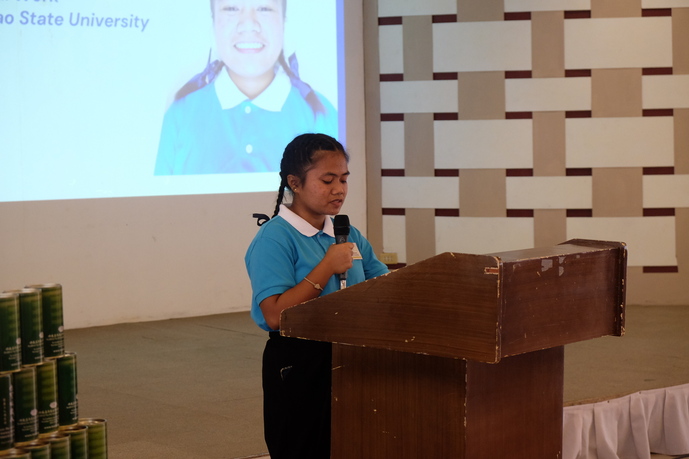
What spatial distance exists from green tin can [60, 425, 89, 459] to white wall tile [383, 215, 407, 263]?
4655 millimetres

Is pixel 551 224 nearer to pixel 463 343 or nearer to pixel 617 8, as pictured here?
pixel 617 8

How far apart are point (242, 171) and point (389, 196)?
1.13 m

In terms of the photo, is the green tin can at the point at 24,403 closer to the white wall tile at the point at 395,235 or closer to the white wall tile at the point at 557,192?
the white wall tile at the point at 395,235

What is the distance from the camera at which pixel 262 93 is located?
6.02 metres

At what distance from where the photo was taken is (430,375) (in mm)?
1932

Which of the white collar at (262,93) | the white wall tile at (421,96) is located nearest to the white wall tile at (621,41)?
the white wall tile at (421,96)

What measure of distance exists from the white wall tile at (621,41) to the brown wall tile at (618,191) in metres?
0.73

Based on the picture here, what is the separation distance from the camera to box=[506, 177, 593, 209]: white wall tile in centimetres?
632

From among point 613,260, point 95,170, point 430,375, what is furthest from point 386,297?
point 95,170

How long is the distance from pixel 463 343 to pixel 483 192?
185 inches

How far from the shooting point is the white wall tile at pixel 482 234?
6367 millimetres

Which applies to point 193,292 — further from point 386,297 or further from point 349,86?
point 386,297

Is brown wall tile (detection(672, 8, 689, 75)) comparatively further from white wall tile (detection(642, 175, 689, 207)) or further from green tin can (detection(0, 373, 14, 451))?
green tin can (detection(0, 373, 14, 451))

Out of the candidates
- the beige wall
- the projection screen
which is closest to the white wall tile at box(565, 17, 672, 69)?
the beige wall
